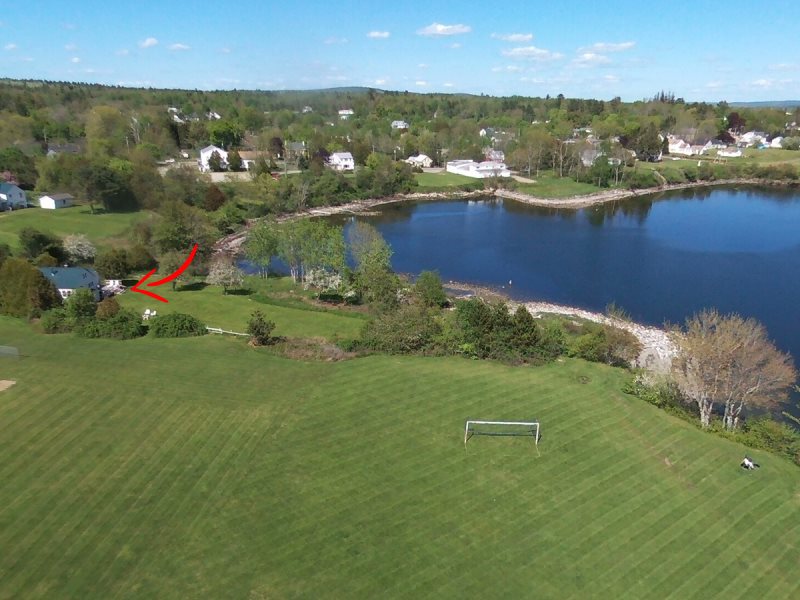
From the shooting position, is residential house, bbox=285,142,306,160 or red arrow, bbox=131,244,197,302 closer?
red arrow, bbox=131,244,197,302

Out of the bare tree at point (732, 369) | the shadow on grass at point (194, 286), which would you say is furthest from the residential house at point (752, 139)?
the shadow on grass at point (194, 286)

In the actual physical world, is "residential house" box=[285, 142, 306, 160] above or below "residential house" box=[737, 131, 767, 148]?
below

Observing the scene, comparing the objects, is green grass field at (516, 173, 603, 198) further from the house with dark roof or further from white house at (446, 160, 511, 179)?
the house with dark roof

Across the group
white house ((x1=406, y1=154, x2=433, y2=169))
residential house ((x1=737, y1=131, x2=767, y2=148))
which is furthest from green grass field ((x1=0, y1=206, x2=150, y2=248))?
residential house ((x1=737, y1=131, x2=767, y2=148))

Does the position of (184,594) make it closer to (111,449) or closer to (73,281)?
(111,449)

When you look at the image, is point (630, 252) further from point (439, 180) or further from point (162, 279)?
point (162, 279)

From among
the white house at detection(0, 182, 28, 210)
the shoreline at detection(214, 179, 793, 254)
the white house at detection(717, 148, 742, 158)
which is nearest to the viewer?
the white house at detection(0, 182, 28, 210)
